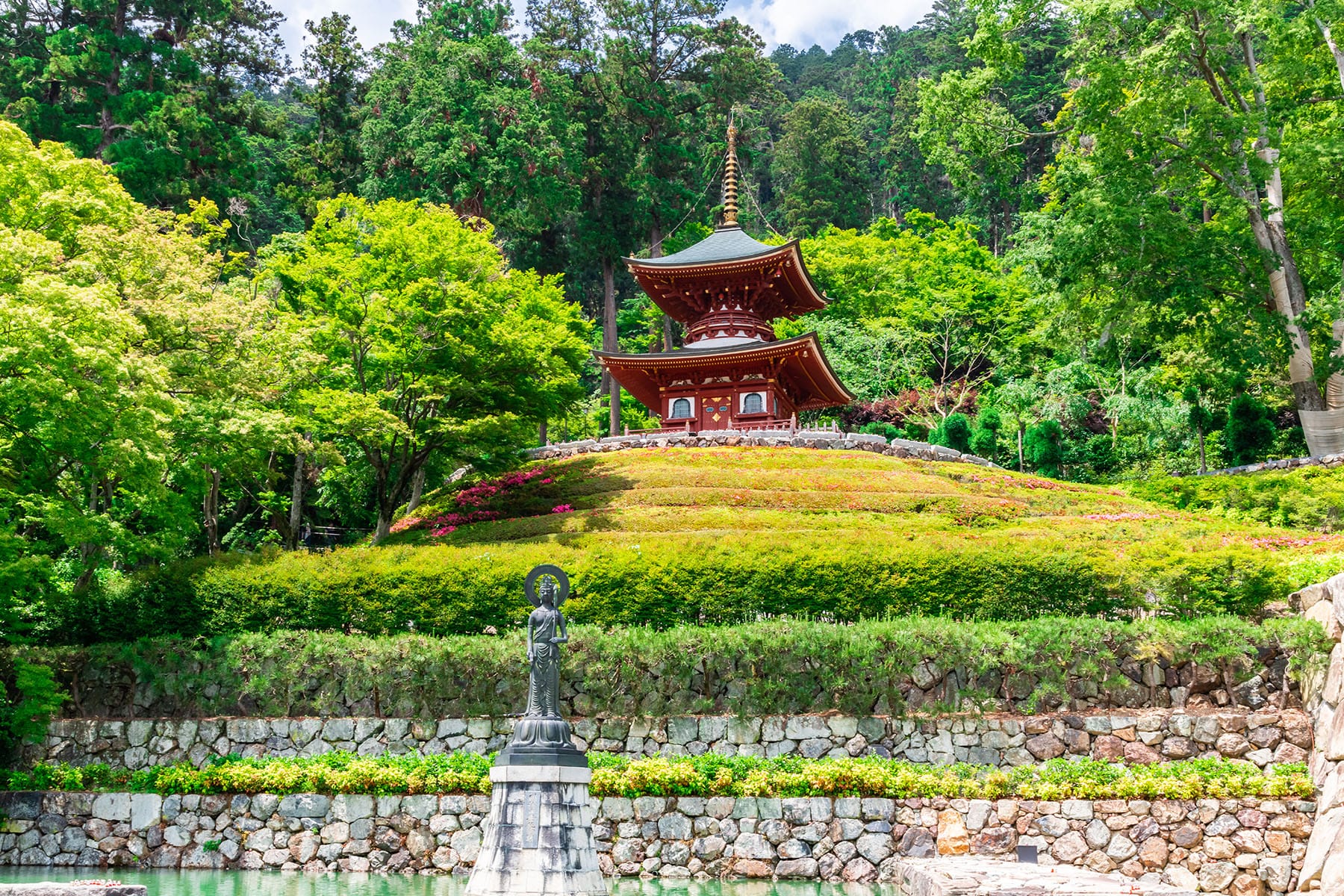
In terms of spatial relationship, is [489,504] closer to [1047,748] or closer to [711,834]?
[711,834]

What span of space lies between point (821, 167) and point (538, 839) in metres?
62.0

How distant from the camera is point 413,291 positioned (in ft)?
87.0

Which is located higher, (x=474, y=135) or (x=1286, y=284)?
(x=474, y=135)

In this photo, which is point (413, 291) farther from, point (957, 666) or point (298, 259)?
point (957, 666)

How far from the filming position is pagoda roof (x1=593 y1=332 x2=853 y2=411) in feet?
121

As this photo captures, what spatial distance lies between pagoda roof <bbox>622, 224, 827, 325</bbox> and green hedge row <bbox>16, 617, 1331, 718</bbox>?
22797 mm

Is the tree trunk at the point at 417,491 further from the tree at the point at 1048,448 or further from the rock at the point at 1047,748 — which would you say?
the tree at the point at 1048,448

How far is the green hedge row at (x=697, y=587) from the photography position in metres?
18.2

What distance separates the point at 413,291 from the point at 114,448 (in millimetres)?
10096

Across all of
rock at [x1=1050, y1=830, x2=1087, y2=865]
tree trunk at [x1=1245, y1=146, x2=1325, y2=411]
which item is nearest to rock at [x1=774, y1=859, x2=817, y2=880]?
rock at [x1=1050, y1=830, x2=1087, y2=865]

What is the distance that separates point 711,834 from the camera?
15.6 meters

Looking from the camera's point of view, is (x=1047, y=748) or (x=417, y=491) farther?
(x=417, y=491)

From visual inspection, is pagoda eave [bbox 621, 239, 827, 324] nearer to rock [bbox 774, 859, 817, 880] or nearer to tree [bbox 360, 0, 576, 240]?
tree [bbox 360, 0, 576, 240]

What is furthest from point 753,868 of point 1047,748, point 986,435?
point 986,435
